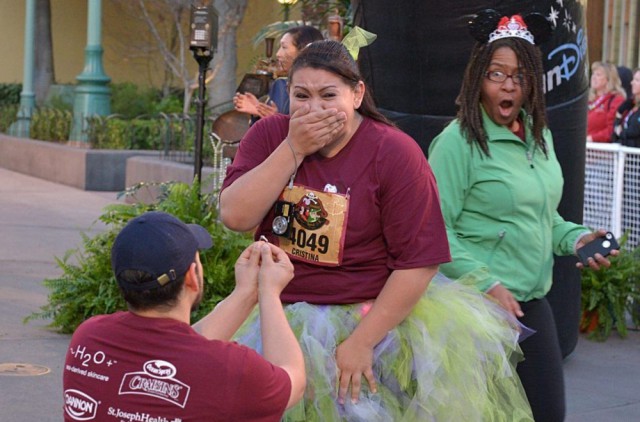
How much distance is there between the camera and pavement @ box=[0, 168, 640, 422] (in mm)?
5984

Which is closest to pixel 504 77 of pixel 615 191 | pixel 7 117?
pixel 615 191

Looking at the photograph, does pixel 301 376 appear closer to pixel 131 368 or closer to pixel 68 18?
pixel 131 368

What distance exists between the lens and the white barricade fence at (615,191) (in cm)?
938

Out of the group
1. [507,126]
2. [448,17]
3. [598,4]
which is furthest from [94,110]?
[507,126]

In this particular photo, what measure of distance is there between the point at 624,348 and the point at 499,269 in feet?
12.6

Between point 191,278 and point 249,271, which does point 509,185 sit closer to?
point 249,271

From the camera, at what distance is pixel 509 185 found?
12.9ft

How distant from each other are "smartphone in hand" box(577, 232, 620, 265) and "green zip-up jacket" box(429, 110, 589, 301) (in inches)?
5.0

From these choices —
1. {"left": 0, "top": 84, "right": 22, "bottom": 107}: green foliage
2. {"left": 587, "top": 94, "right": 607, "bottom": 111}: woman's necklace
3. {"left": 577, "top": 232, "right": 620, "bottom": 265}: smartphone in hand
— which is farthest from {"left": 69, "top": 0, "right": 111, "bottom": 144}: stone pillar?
{"left": 577, "top": 232, "right": 620, "bottom": 265}: smartphone in hand

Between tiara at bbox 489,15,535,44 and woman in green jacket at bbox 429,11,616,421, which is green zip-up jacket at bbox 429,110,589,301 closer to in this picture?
woman in green jacket at bbox 429,11,616,421

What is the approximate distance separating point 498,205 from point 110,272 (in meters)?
3.80

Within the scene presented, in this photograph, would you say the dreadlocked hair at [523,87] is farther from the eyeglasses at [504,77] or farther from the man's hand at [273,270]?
the man's hand at [273,270]

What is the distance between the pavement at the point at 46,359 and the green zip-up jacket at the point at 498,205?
218 cm

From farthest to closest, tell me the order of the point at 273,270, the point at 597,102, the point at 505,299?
the point at 597,102 < the point at 505,299 < the point at 273,270
